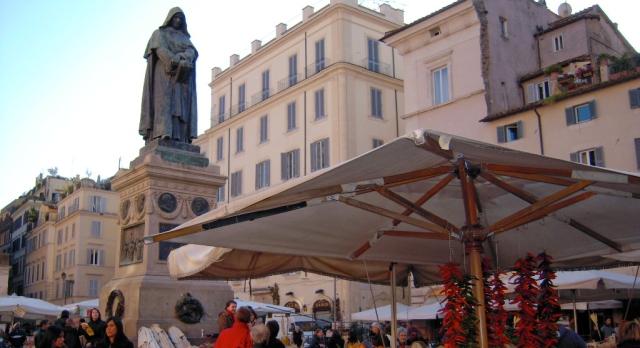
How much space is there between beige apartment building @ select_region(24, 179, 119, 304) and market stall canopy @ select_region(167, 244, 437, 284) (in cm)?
4951

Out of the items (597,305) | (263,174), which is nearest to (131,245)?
(597,305)

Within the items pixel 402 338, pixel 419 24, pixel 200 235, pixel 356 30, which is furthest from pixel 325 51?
pixel 200 235

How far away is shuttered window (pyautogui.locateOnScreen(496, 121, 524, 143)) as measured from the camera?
1000 inches

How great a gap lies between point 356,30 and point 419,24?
26.2ft

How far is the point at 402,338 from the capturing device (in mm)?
11359

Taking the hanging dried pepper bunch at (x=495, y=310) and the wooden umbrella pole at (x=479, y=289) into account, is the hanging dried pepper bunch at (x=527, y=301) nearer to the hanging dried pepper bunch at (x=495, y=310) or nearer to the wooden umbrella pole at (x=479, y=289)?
the hanging dried pepper bunch at (x=495, y=310)

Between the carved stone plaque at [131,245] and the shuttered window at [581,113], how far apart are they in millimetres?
18301

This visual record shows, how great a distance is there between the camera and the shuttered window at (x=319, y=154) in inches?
1391

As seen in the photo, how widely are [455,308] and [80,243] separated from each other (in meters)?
56.0

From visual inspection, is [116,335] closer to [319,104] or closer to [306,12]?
[319,104]

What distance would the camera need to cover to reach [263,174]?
39781 millimetres

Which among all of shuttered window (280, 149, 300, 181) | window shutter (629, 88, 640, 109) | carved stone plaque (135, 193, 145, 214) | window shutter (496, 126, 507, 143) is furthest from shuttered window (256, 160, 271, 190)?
carved stone plaque (135, 193, 145, 214)

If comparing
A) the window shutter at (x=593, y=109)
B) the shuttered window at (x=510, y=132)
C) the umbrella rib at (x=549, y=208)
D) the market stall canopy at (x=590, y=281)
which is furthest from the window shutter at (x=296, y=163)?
the umbrella rib at (x=549, y=208)

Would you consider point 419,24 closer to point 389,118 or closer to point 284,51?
point 389,118
